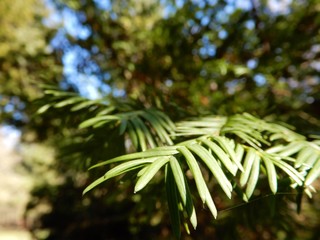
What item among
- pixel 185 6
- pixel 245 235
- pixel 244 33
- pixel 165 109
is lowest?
pixel 245 235

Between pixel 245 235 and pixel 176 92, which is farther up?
pixel 176 92

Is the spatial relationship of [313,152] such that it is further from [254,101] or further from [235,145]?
[254,101]

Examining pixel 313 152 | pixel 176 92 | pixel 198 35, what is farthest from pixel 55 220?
pixel 313 152

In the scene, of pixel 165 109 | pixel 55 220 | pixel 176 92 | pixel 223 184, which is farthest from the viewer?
pixel 55 220

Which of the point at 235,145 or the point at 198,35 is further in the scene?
the point at 198,35

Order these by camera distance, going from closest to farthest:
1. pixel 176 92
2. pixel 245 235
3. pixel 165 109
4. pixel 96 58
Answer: pixel 165 109 → pixel 176 92 → pixel 245 235 → pixel 96 58

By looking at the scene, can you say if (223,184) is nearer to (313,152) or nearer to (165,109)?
(313,152)
